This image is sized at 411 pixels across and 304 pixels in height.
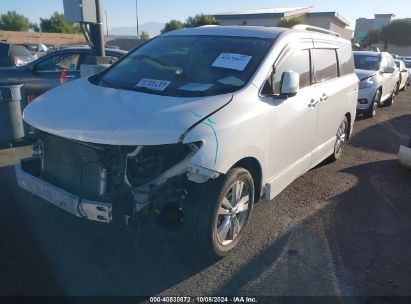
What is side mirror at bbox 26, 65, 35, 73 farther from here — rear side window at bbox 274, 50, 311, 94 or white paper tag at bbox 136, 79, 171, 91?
rear side window at bbox 274, 50, 311, 94

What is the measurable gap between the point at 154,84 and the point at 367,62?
8.85 metres

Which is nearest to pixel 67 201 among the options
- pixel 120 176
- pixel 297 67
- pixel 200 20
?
pixel 120 176

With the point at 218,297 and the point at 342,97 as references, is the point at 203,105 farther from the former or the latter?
the point at 342,97

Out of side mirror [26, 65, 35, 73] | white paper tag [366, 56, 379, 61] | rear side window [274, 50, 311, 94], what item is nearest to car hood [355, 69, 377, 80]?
white paper tag [366, 56, 379, 61]

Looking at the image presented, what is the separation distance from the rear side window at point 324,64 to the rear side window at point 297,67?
25 cm

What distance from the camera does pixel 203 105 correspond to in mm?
3059

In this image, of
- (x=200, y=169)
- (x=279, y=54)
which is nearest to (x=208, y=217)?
(x=200, y=169)

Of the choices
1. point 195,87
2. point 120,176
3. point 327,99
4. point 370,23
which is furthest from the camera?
point 370,23

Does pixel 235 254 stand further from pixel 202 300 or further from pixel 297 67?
pixel 297 67

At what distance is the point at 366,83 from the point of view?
969 cm

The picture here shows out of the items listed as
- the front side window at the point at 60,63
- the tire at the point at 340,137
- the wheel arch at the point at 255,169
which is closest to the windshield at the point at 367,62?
the tire at the point at 340,137

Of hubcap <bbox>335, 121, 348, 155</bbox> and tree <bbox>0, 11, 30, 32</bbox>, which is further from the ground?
tree <bbox>0, 11, 30, 32</bbox>

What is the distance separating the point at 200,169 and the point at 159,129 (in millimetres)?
420

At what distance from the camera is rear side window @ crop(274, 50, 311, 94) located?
373 centimetres
